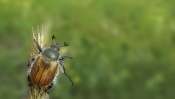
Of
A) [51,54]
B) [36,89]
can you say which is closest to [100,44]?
[51,54]

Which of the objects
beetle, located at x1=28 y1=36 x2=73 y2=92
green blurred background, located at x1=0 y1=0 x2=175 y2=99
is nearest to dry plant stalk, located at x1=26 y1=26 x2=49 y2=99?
beetle, located at x1=28 y1=36 x2=73 y2=92

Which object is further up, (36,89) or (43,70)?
(43,70)

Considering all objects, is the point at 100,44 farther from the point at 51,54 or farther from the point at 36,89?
the point at 36,89

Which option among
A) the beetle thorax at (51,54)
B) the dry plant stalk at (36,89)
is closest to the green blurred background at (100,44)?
the beetle thorax at (51,54)

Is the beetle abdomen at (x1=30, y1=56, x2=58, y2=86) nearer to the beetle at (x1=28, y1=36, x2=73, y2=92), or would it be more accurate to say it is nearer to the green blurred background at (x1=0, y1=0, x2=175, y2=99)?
the beetle at (x1=28, y1=36, x2=73, y2=92)

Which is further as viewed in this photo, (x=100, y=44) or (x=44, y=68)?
(x=100, y=44)

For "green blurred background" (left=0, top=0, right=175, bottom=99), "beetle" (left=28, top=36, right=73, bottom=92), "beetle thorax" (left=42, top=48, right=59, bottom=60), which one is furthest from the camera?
"green blurred background" (left=0, top=0, right=175, bottom=99)

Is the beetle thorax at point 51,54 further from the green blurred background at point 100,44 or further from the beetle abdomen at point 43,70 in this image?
the green blurred background at point 100,44
